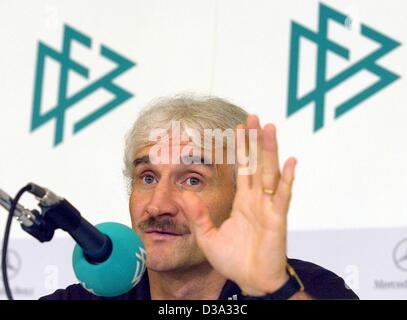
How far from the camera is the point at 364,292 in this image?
7.88 ft

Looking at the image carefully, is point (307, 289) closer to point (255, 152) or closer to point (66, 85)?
point (255, 152)

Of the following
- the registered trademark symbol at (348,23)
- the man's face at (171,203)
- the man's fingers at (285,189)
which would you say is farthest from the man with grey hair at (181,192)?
the registered trademark symbol at (348,23)

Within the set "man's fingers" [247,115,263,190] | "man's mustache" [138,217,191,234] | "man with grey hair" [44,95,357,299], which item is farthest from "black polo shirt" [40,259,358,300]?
"man's fingers" [247,115,263,190]

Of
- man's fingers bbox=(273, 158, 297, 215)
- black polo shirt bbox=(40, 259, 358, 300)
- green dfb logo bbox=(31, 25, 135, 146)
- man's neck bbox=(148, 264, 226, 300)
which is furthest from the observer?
green dfb logo bbox=(31, 25, 135, 146)

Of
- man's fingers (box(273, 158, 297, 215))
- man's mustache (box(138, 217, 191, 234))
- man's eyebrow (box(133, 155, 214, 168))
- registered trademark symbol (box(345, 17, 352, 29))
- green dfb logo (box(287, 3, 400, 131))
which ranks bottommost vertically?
man's mustache (box(138, 217, 191, 234))

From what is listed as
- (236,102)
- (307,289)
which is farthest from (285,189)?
(236,102)

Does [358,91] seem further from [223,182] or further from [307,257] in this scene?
[223,182]

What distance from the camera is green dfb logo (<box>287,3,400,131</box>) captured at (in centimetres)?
257

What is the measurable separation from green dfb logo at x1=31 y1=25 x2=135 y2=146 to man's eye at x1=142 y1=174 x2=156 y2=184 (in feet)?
4.29

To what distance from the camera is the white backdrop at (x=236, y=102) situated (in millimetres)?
2484

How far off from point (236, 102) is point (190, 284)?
1.23 metres

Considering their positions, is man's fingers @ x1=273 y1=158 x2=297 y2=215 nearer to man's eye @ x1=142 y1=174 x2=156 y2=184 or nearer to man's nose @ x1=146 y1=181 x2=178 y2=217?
man's nose @ x1=146 y1=181 x2=178 y2=217

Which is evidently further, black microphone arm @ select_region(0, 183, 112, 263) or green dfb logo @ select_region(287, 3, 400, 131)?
green dfb logo @ select_region(287, 3, 400, 131)

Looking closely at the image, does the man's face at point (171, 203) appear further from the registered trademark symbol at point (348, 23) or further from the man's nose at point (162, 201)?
the registered trademark symbol at point (348, 23)
